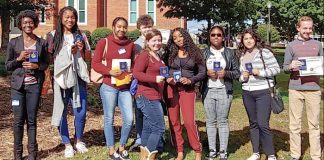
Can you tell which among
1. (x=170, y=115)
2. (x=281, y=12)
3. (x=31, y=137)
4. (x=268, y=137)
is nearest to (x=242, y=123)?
(x=268, y=137)

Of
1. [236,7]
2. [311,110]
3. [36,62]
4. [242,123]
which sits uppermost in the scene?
[236,7]

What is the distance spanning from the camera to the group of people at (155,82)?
18.6ft

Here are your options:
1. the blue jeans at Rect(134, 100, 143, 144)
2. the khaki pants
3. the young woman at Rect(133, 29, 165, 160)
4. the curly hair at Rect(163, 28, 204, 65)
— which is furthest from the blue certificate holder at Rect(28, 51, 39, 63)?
the khaki pants

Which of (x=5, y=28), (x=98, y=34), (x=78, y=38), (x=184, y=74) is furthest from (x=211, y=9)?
(x=78, y=38)

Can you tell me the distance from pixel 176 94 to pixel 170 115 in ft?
1.01

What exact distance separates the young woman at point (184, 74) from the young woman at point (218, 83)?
223mm

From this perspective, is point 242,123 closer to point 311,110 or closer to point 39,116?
point 311,110

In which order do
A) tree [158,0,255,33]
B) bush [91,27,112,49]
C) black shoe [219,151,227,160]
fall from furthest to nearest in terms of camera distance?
bush [91,27,112,49], tree [158,0,255,33], black shoe [219,151,227,160]

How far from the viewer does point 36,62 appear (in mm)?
5656

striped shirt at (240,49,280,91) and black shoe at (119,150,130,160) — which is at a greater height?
striped shirt at (240,49,280,91)

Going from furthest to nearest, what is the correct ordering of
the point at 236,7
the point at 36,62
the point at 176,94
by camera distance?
the point at 236,7 < the point at 176,94 < the point at 36,62

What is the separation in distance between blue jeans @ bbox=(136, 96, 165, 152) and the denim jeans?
33.4 inches

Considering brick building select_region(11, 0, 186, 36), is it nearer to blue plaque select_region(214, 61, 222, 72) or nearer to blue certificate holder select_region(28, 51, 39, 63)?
blue plaque select_region(214, 61, 222, 72)

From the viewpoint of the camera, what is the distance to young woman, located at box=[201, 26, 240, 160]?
598cm
